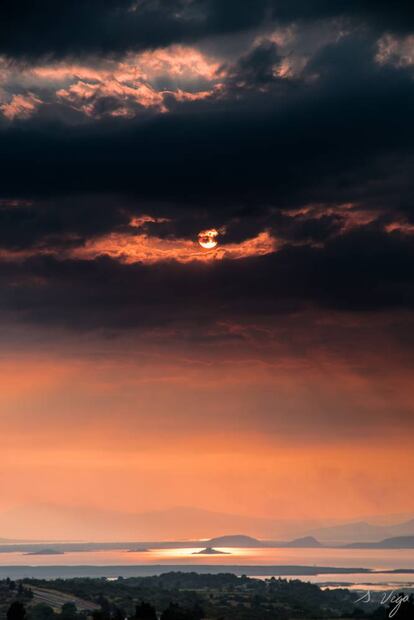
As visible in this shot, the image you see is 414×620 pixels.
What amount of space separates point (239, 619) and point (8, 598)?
34732 mm

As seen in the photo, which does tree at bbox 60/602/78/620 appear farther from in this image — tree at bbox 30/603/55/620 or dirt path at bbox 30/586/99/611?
dirt path at bbox 30/586/99/611

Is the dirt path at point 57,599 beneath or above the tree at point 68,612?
above

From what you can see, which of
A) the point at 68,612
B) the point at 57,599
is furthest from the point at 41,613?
the point at 57,599

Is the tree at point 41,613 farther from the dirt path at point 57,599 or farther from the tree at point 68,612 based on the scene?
the dirt path at point 57,599

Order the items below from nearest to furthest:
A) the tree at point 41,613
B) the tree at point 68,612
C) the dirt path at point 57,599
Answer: the tree at point 41,613, the tree at point 68,612, the dirt path at point 57,599

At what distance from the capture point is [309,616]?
594 feet

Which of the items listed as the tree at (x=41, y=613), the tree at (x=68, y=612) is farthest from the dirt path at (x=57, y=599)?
the tree at (x=41, y=613)

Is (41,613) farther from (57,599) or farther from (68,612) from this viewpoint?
(57,599)

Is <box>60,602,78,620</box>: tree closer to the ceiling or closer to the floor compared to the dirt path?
closer to the floor

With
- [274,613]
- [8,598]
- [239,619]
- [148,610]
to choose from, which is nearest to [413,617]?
[148,610]

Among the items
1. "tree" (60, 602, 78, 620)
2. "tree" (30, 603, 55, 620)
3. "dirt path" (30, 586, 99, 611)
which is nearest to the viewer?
"tree" (30, 603, 55, 620)

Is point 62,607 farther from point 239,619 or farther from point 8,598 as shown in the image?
point 239,619

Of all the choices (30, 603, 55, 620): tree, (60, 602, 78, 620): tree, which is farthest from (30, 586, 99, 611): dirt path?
(30, 603, 55, 620): tree

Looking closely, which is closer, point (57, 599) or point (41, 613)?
point (41, 613)
